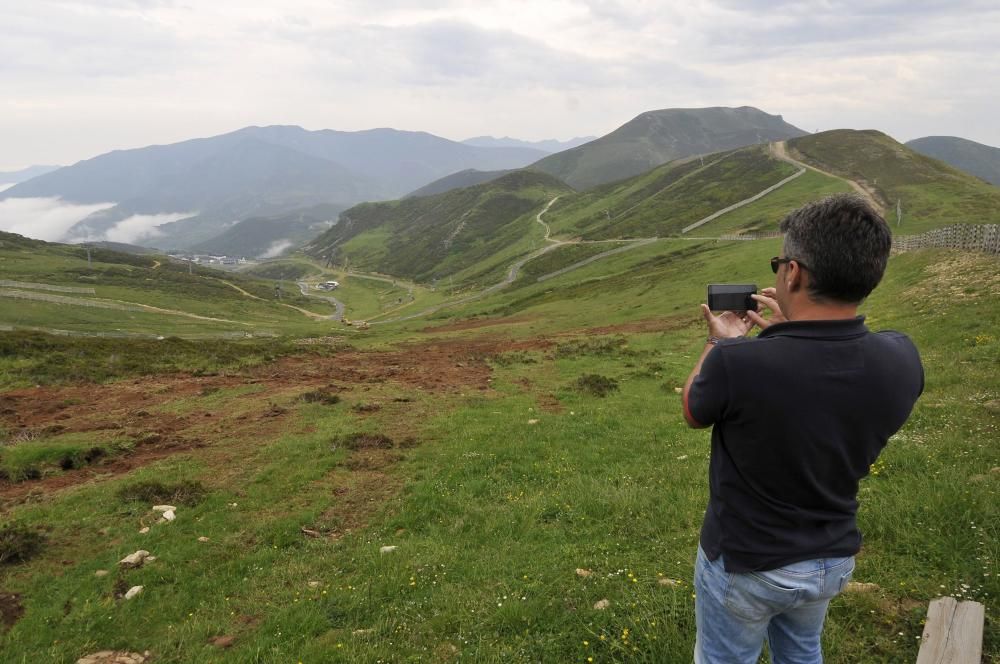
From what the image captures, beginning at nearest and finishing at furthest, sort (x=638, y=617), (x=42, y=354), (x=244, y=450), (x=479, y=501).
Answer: (x=638, y=617) → (x=479, y=501) → (x=244, y=450) → (x=42, y=354)

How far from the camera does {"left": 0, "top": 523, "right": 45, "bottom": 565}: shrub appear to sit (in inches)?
386

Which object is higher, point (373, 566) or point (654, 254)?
point (654, 254)

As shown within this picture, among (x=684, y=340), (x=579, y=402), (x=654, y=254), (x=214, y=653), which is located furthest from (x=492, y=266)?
(x=214, y=653)

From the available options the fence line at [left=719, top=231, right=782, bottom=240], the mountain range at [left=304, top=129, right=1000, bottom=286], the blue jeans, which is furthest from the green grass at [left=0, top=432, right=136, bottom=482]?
the fence line at [left=719, top=231, right=782, bottom=240]

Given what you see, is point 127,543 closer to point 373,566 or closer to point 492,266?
point 373,566

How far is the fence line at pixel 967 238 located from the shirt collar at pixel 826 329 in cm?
2727

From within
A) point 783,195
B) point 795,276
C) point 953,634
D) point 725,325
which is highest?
point 783,195

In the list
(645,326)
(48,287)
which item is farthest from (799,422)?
(48,287)

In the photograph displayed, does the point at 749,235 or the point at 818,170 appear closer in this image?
the point at 749,235

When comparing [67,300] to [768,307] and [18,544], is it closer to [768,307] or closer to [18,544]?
[18,544]

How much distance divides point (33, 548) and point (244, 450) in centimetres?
562

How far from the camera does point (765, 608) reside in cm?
345

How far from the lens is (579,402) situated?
18953 mm

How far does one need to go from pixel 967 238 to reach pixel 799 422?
41.6 meters
